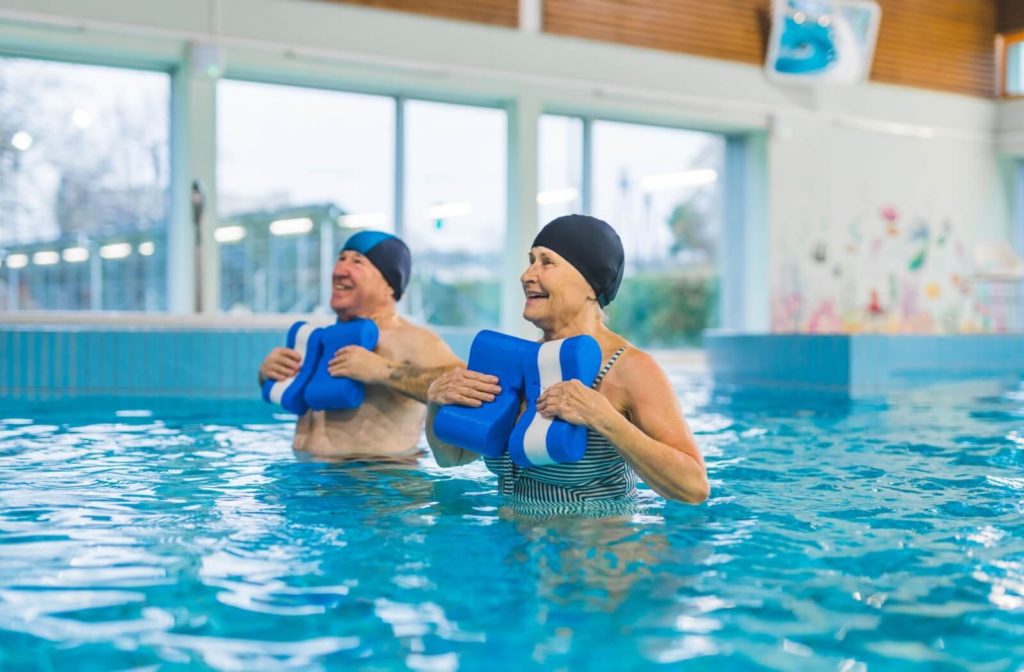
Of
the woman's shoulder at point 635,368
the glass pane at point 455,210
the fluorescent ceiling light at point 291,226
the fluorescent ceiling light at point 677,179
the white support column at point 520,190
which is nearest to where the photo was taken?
the woman's shoulder at point 635,368

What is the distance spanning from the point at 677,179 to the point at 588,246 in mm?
10713

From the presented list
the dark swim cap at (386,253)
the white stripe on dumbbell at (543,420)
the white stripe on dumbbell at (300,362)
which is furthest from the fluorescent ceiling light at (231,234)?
the white stripe on dumbbell at (543,420)

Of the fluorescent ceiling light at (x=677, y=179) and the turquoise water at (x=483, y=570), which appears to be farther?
the fluorescent ceiling light at (x=677, y=179)

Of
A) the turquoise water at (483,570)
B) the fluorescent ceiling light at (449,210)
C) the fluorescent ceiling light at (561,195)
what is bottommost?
the turquoise water at (483,570)

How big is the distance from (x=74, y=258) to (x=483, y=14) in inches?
181

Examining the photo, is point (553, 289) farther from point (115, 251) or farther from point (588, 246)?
point (115, 251)

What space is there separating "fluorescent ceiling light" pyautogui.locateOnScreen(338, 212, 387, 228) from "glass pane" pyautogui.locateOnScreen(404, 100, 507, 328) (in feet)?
1.01

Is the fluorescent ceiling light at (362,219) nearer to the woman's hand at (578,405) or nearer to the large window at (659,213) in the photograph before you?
the large window at (659,213)

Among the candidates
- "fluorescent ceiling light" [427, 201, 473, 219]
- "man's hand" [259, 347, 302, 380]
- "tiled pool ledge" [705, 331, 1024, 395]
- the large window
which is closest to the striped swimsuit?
"man's hand" [259, 347, 302, 380]

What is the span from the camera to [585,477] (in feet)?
9.15

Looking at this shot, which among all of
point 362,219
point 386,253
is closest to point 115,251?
point 362,219

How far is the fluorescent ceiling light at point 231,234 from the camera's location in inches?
411

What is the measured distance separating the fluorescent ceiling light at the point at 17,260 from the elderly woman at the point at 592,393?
26.2ft

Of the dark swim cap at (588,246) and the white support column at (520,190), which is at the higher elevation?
the white support column at (520,190)
